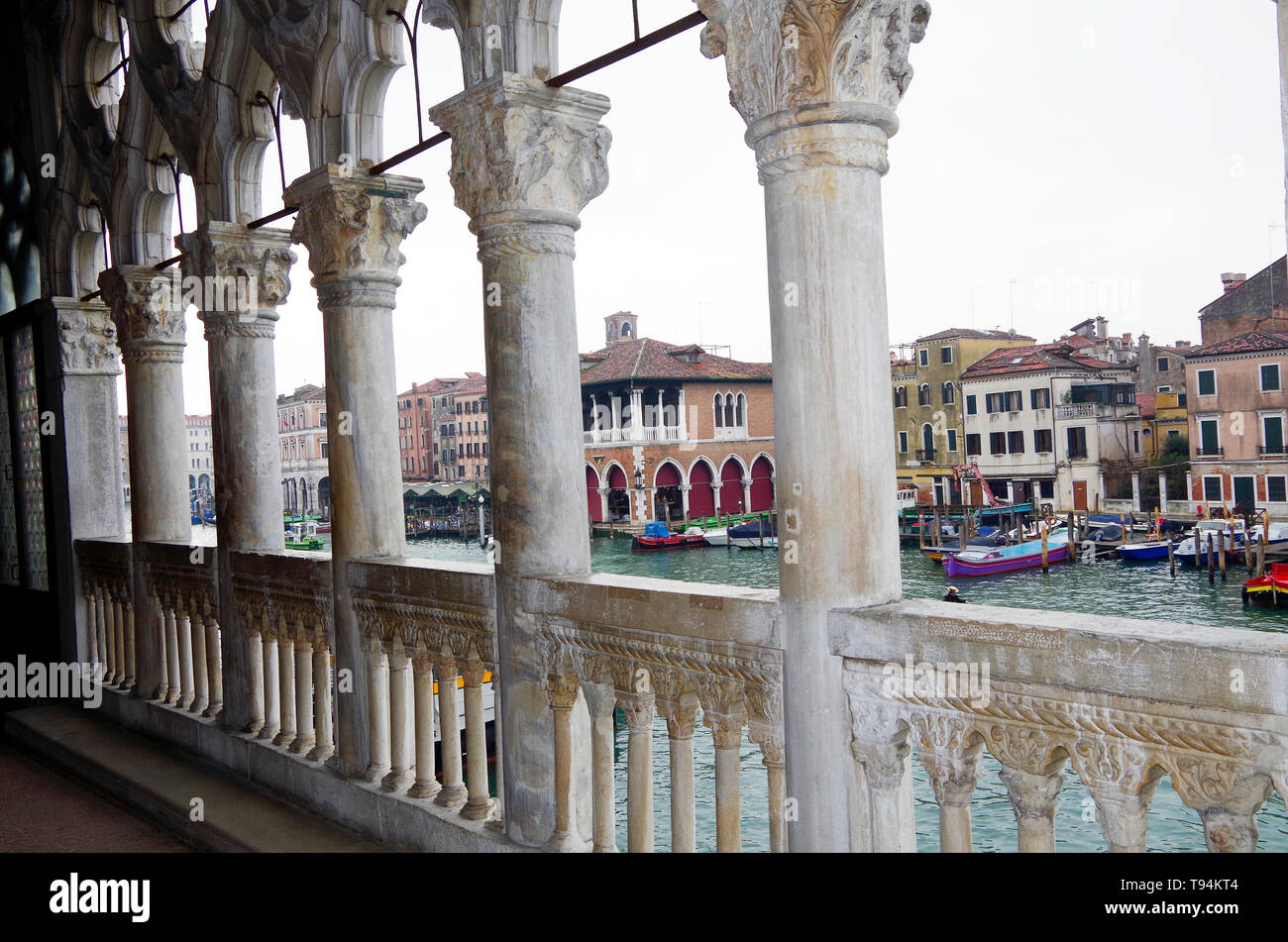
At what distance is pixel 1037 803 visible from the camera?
1953 mm

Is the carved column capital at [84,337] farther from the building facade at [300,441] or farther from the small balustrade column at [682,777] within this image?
the building facade at [300,441]

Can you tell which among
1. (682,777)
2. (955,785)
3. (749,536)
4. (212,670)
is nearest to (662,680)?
(682,777)

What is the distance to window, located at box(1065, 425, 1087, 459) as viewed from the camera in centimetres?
1501

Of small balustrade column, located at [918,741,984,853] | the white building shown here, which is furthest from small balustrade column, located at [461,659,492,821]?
the white building

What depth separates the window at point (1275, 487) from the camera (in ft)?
55.0

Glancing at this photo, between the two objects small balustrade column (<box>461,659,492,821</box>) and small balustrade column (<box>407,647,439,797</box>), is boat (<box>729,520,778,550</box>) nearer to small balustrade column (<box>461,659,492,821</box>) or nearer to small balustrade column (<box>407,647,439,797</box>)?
small balustrade column (<box>407,647,439,797</box>)

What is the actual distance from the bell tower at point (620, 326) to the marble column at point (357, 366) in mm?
25249

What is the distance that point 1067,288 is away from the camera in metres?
3.27
